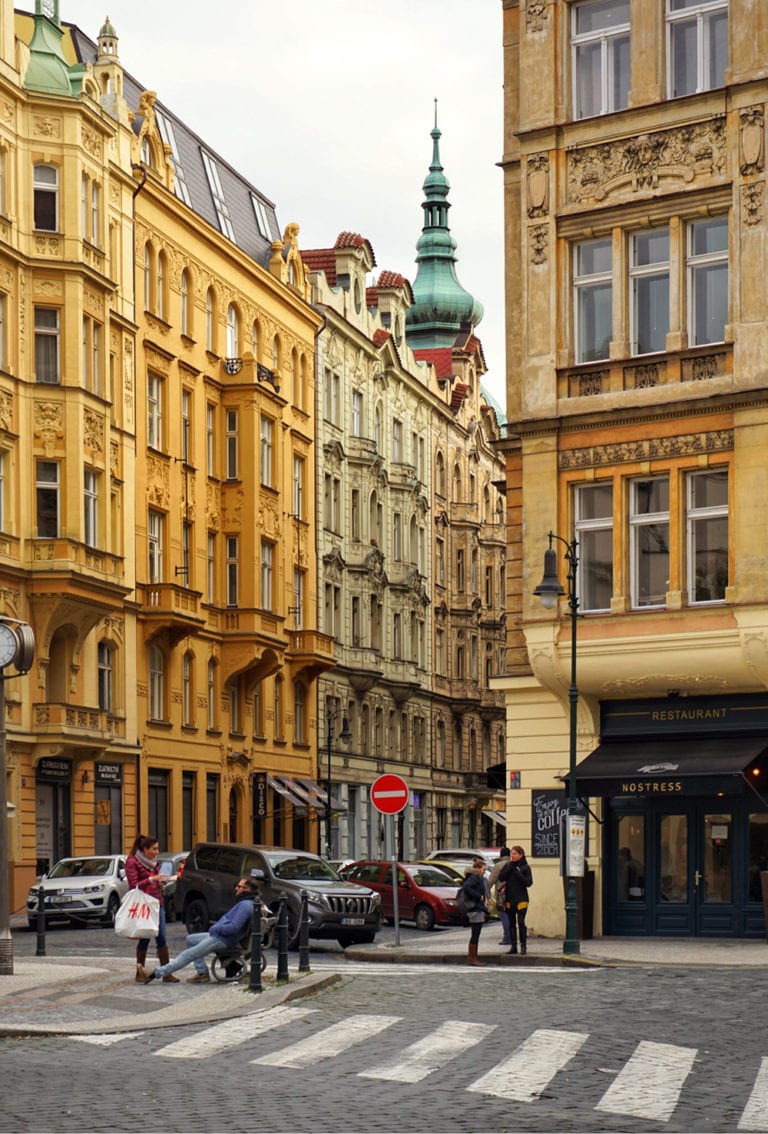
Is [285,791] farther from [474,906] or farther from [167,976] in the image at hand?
[167,976]

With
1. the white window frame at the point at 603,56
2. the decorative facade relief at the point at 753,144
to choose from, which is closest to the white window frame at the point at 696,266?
the decorative facade relief at the point at 753,144

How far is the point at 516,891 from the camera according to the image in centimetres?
3088

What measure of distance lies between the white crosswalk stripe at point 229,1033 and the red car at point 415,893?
69.1 ft

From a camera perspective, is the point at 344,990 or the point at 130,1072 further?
the point at 344,990

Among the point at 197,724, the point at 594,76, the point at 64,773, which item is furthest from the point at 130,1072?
the point at 197,724

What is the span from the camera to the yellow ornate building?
161 ft

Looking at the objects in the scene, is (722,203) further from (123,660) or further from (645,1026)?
(123,660)

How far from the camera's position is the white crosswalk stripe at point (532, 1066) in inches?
584

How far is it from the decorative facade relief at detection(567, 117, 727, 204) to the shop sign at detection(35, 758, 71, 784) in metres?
20.8

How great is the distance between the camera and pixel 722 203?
110ft

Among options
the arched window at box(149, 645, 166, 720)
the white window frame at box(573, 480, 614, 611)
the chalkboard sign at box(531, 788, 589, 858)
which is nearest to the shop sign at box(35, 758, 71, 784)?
the arched window at box(149, 645, 166, 720)

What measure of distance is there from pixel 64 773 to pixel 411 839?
33.2m

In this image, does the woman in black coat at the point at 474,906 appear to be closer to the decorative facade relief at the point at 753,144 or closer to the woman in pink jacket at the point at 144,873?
the woman in pink jacket at the point at 144,873

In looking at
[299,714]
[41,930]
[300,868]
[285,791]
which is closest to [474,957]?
[300,868]
